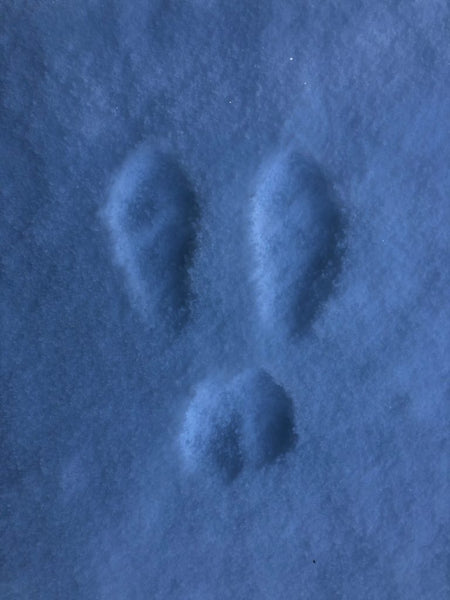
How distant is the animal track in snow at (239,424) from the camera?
1.76 feet

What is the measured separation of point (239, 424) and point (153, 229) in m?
0.14

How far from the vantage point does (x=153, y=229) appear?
20.6 inches

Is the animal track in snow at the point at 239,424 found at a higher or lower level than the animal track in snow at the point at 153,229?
lower

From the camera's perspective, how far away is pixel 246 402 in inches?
21.1

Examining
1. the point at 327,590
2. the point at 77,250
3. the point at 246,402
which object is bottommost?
the point at 327,590

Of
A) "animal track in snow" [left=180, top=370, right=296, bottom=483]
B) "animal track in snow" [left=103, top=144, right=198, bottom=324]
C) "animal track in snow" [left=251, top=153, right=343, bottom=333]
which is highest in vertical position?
"animal track in snow" [left=103, top=144, right=198, bottom=324]

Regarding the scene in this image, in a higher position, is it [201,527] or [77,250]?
[77,250]

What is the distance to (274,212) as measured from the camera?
0.53 meters

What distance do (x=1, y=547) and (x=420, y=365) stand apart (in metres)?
0.31

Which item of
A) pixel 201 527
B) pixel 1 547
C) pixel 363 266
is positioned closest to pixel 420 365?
pixel 363 266

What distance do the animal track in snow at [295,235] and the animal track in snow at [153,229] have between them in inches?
1.9

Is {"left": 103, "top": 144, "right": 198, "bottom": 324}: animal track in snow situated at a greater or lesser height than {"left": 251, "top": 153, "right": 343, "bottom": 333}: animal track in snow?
greater

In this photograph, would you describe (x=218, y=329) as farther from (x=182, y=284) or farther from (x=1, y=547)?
(x=1, y=547)

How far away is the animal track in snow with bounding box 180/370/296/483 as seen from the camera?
1.76 feet
